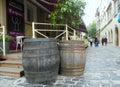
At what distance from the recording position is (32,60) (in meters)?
5.45

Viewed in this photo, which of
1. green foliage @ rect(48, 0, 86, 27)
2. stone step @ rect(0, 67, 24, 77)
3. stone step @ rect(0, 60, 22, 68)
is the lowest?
stone step @ rect(0, 67, 24, 77)

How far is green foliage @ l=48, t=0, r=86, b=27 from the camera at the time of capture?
29.2 ft

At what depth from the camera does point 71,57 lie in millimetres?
6391

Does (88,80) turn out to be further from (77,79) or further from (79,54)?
(79,54)

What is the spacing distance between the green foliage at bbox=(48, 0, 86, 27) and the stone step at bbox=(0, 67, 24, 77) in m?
3.14

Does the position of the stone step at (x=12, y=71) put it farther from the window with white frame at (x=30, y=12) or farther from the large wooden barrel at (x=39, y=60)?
the window with white frame at (x=30, y=12)

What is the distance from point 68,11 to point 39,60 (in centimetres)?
390

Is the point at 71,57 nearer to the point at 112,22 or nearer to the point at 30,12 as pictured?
the point at 30,12

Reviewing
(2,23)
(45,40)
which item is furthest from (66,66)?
(2,23)

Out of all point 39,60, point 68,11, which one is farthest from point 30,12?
point 39,60

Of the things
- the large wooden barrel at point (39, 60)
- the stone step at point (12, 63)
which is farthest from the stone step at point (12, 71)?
the large wooden barrel at point (39, 60)

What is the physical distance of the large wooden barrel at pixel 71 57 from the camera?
6.39 m

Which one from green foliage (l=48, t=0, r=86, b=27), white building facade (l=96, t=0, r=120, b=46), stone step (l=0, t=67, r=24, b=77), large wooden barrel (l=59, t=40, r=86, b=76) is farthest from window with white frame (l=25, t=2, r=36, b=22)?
white building facade (l=96, t=0, r=120, b=46)

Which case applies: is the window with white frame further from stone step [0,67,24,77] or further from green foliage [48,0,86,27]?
stone step [0,67,24,77]
